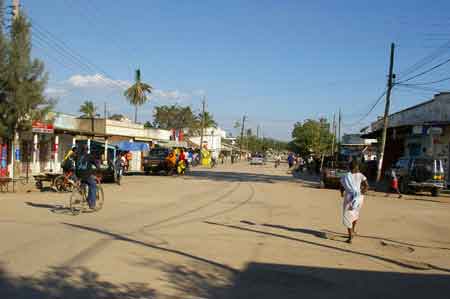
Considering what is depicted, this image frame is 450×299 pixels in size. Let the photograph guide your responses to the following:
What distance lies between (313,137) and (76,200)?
58.3 metres

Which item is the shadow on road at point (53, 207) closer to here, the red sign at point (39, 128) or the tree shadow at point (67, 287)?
the red sign at point (39, 128)

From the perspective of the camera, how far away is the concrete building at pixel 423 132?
29.1 m

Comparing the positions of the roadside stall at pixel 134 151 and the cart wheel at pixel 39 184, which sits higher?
the roadside stall at pixel 134 151

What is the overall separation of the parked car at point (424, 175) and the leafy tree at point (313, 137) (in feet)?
124

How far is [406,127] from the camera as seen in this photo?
102 ft

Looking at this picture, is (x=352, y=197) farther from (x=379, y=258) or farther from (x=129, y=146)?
(x=129, y=146)

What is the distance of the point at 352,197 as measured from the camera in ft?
34.9

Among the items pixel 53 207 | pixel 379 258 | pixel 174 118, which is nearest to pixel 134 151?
pixel 53 207

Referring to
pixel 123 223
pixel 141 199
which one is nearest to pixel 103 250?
pixel 123 223

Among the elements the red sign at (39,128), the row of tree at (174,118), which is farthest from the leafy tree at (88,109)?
the red sign at (39,128)

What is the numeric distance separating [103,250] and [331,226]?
6.49 m

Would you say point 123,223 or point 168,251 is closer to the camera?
point 168,251

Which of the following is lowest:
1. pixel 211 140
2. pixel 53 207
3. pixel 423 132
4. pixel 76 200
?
pixel 53 207

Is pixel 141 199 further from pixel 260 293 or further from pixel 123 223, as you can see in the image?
pixel 260 293
